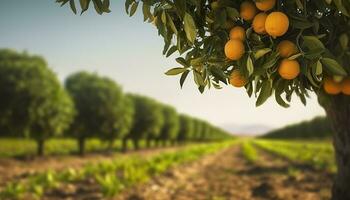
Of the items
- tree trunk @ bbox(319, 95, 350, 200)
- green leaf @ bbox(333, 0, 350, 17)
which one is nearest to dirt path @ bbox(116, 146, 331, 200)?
tree trunk @ bbox(319, 95, 350, 200)

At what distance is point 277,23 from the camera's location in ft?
6.05

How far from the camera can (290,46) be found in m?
1.96

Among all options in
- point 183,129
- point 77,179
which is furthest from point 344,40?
point 183,129

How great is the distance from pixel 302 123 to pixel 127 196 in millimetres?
98998

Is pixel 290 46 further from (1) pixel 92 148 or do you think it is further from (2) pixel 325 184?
(1) pixel 92 148

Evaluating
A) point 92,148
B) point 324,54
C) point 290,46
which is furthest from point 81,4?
point 92,148

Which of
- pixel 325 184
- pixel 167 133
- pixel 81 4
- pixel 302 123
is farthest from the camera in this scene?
pixel 302 123

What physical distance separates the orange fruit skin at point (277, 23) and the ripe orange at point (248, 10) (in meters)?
0.19

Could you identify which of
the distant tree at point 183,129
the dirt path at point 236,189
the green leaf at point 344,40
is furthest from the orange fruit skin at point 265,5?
the distant tree at point 183,129

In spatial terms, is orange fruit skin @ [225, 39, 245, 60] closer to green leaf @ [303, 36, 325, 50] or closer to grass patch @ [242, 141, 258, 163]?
green leaf @ [303, 36, 325, 50]

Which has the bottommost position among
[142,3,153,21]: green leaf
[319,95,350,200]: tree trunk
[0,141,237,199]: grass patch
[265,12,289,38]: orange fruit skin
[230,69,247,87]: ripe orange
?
[0,141,237,199]: grass patch

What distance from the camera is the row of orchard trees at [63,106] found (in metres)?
17.8

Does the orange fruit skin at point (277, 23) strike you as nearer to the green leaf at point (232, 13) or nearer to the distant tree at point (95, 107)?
the green leaf at point (232, 13)

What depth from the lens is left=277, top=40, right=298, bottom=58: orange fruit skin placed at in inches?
77.3
